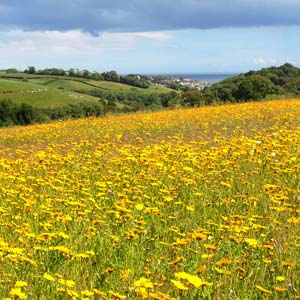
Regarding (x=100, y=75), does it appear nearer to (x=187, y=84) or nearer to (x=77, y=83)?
(x=77, y=83)

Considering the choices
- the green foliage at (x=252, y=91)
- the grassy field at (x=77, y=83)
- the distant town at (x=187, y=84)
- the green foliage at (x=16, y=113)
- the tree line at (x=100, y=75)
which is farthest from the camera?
the grassy field at (x=77, y=83)

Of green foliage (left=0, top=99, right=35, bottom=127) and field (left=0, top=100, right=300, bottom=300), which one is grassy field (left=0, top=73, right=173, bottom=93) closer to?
green foliage (left=0, top=99, right=35, bottom=127)

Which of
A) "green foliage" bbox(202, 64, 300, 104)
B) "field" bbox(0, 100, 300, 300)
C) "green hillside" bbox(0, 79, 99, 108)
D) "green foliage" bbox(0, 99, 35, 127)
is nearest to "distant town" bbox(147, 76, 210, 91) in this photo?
"green foliage" bbox(202, 64, 300, 104)

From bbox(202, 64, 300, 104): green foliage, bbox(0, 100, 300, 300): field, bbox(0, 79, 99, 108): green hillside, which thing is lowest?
bbox(0, 79, 99, 108): green hillside

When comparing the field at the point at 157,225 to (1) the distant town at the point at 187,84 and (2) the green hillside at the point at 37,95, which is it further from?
(2) the green hillside at the point at 37,95

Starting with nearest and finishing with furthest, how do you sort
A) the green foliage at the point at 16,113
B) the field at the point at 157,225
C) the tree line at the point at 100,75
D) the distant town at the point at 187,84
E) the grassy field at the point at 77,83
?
the field at the point at 157,225, the green foliage at the point at 16,113, the distant town at the point at 187,84, the tree line at the point at 100,75, the grassy field at the point at 77,83

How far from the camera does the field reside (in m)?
2.90

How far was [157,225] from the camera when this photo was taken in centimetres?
418

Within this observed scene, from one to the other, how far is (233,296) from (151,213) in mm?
1510

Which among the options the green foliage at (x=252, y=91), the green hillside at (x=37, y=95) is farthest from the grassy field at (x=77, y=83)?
the green foliage at (x=252, y=91)

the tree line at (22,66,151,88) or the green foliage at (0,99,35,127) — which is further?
the tree line at (22,66,151,88)

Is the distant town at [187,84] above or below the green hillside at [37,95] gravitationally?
above

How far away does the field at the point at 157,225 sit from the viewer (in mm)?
2898

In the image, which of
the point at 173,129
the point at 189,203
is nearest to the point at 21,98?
the point at 173,129
